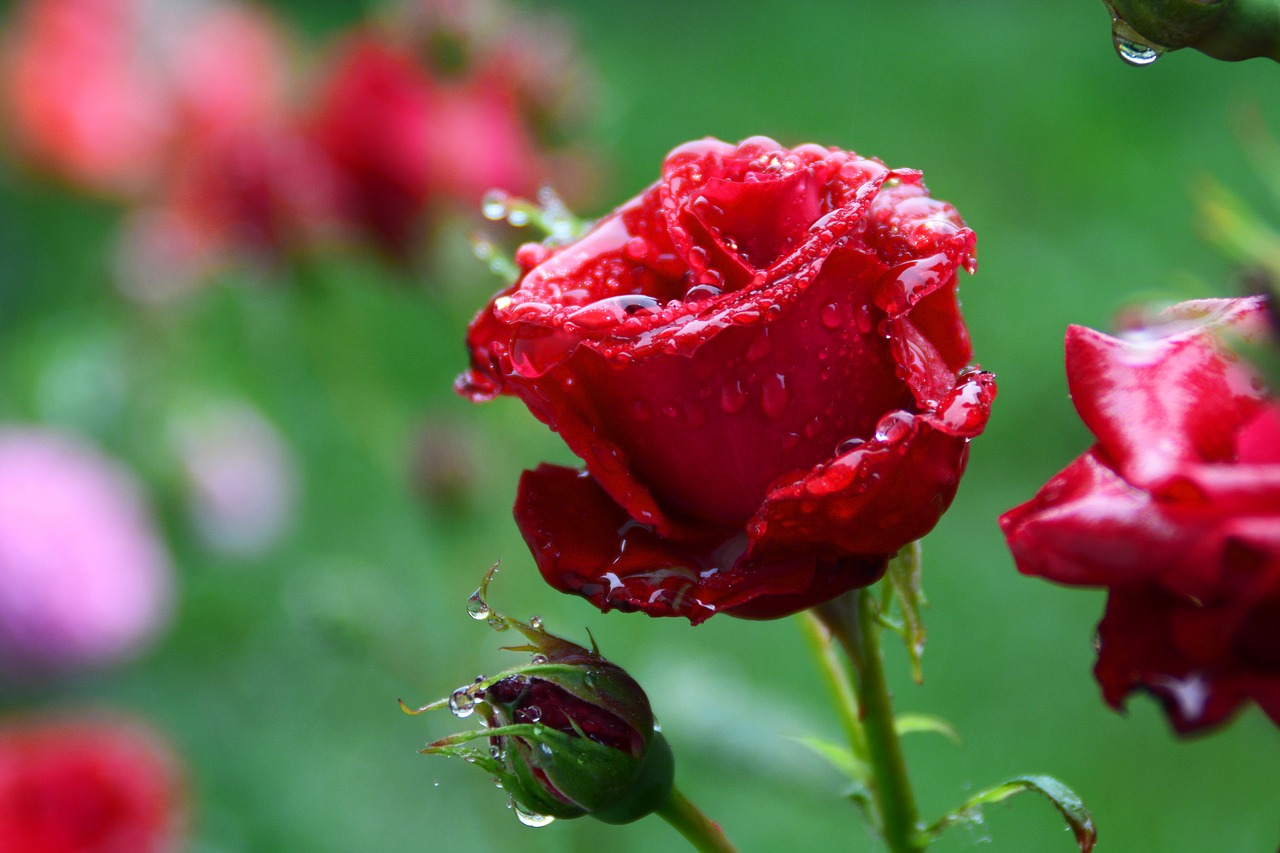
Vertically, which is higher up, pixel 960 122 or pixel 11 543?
pixel 960 122

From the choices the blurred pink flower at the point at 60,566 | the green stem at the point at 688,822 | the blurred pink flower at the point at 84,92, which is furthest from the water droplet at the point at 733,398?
the blurred pink flower at the point at 84,92

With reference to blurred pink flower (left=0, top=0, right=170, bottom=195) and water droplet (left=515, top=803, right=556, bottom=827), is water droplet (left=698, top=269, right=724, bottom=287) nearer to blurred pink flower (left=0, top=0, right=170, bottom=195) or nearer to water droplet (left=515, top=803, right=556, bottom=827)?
water droplet (left=515, top=803, right=556, bottom=827)

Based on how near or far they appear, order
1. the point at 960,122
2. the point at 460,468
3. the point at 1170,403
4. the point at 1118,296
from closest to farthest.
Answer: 1. the point at 1170,403
2. the point at 460,468
3. the point at 1118,296
4. the point at 960,122

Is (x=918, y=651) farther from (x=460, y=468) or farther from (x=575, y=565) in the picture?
(x=460, y=468)

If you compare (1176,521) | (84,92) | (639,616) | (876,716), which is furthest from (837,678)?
(84,92)

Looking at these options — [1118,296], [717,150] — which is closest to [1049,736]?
[1118,296]

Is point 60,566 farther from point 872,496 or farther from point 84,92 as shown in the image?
point 872,496
